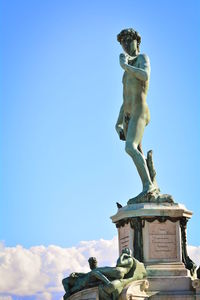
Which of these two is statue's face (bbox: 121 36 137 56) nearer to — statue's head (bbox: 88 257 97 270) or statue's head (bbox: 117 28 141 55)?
statue's head (bbox: 117 28 141 55)

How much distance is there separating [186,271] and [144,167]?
2.88 metres

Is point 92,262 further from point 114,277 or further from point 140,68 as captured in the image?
point 140,68

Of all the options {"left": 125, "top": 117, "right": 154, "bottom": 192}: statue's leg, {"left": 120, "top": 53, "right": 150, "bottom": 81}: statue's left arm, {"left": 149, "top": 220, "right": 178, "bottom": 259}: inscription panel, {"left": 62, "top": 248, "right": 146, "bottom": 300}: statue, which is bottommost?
{"left": 62, "top": 248, "right": 146, "bottom": 300}: statue

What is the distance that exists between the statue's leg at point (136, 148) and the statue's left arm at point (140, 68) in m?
1.14

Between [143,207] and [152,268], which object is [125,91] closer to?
[143,207]

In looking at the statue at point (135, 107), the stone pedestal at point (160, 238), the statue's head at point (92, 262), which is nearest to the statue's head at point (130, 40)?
the statue at point (135, 107)

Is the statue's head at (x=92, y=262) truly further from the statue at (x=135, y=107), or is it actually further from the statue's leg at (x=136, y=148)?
the statue's leg at (x=136, y=148)

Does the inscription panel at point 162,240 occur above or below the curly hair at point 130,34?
below

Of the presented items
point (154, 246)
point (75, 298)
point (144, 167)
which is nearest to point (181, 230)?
point (154, 246)

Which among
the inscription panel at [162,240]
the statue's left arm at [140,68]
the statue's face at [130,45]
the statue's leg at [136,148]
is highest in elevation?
the statue's face at [130,45]

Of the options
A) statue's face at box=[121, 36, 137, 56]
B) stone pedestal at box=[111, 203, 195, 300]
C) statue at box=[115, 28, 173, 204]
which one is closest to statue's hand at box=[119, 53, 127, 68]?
statue at box=[115, 28, 173, 204]

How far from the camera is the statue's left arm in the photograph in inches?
688

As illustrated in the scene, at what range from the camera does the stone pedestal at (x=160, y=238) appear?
52.1 ft

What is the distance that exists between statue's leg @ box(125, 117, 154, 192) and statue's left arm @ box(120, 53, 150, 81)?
1.14m
